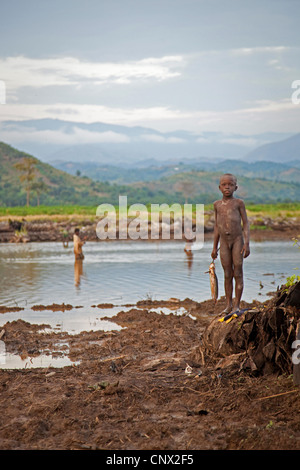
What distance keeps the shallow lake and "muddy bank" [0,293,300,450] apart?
8.67 ft

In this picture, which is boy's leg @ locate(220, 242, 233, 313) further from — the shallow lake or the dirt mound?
the shallow lake

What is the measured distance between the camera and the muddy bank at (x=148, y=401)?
478 centimetres

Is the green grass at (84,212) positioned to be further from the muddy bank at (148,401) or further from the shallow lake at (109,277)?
the muddy bank at (148,401)

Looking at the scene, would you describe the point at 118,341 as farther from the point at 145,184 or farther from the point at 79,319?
the point at 145,184

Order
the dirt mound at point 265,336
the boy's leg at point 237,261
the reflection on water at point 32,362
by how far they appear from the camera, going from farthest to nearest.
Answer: the boy's leg at point 237,261
the reflection on water at point 32,362
the dirt mound at point 265,336

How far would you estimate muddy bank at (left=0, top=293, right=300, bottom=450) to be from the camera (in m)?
4.78

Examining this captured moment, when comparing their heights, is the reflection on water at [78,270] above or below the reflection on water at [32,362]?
above

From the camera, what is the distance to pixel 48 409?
544 cm

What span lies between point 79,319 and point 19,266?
9214mm

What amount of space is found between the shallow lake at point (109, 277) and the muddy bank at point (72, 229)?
4339 millimetres

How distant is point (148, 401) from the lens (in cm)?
567

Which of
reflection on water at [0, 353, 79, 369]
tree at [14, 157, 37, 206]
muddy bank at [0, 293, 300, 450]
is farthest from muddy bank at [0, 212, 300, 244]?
tree at [14, 157, 37, 206]

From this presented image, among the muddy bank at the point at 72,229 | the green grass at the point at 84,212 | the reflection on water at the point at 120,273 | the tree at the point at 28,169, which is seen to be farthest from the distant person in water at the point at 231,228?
the tree at the point at 28,169
